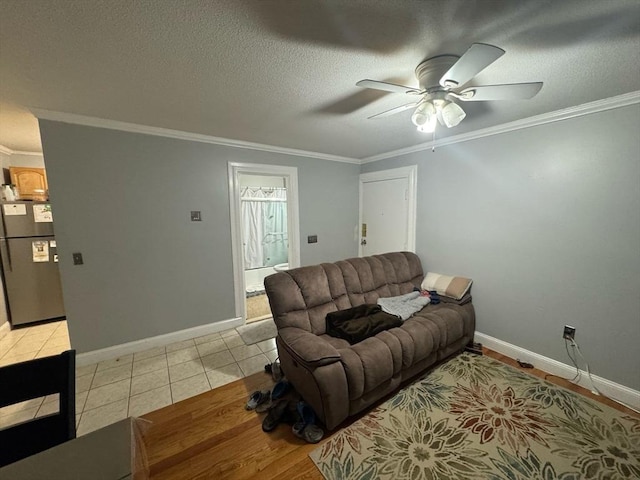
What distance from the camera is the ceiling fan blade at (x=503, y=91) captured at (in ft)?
4.16

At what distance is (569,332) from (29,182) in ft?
20.8

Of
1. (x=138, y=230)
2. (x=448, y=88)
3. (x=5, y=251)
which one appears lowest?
(x=5, y=251)

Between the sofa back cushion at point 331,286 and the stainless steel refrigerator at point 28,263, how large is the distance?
10.6 ft

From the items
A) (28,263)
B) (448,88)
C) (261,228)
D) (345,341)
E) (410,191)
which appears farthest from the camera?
(261,228)

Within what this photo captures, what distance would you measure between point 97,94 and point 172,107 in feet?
1.51

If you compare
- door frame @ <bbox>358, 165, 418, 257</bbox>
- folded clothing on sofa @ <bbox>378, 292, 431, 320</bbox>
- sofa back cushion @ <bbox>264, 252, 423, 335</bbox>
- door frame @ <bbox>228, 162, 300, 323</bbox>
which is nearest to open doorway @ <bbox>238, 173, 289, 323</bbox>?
door frame @ <bbox>228, 162, 300, 323</bbox>

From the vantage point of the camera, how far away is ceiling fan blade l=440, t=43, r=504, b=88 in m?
0.97

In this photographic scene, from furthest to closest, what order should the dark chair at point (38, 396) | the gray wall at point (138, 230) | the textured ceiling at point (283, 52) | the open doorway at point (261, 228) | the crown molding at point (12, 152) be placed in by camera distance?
the open doorway at point (261, 228), the crown molding at point (12, 152), the gray wall at point (138, 230), the textured ceiling at point (283, 52), the dark chair at point (38, 396)

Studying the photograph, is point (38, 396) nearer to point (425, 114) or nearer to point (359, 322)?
point (359, 322)

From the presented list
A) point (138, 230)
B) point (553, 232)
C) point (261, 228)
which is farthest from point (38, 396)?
point (261, 228)

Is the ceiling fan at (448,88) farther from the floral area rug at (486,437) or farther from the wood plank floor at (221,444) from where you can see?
the wood plank floor at (221,444)

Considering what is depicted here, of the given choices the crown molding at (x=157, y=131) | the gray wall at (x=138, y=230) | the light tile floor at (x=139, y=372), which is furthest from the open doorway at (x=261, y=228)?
the light tile floor at (x=139, y=372)

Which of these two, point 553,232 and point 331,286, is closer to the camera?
point 553,232

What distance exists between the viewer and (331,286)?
2.39 metres
